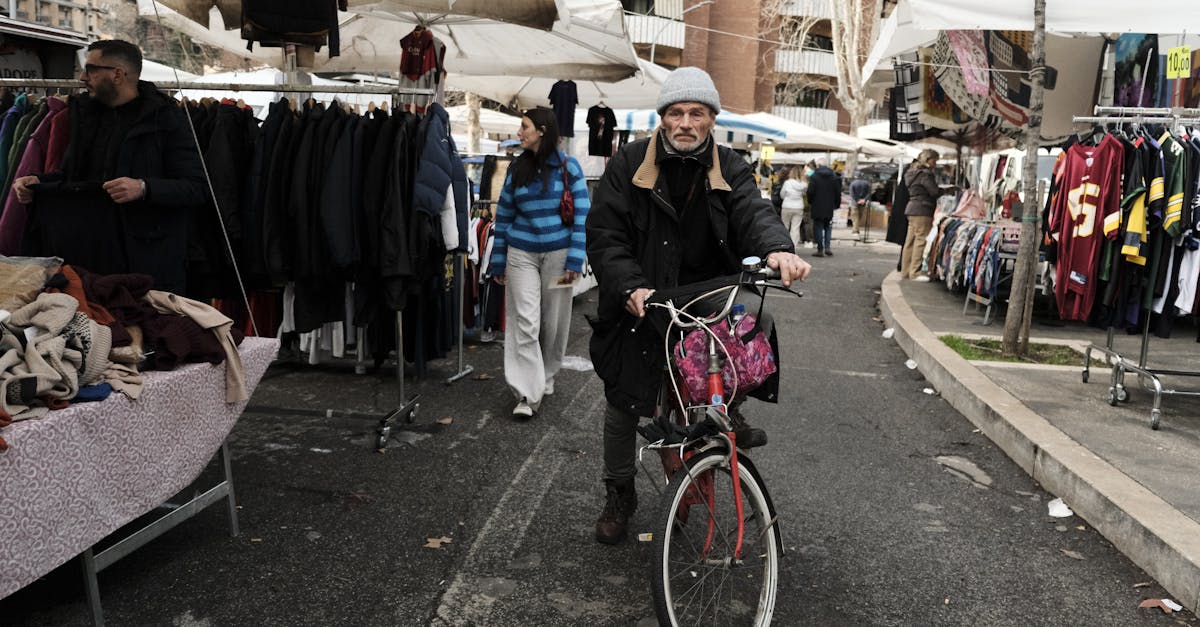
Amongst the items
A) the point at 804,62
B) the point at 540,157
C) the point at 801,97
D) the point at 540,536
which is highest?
the point at 804,62

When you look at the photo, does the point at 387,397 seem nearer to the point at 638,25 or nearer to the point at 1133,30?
the point at 1133,30

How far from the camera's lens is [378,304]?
564 cm

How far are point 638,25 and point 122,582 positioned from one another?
34616mm

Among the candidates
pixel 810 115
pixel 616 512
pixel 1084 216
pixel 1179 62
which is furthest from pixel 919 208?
pixel 810 115

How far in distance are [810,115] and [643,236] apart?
43.9 metres

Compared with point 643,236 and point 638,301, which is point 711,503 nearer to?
point 638,301

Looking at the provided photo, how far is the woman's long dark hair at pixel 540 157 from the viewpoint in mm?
5859

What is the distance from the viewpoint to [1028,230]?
743 cm

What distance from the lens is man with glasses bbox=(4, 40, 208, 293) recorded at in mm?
4328

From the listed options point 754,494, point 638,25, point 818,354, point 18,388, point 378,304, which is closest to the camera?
point 18,388

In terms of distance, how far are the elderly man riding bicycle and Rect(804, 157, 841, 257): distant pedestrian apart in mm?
16210

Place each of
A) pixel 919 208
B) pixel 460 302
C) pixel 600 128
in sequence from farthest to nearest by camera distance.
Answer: pixel 919 208
pixel 600 128
pixel 460 302

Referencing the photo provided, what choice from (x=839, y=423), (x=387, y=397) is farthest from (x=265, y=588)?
(x=839, y=423)

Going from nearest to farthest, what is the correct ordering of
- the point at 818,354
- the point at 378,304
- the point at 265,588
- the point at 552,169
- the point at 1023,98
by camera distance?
the point at 265,588 < the point at 378,304 < the point at 552,169 < the point at 818,354 < the point at 1023,98
